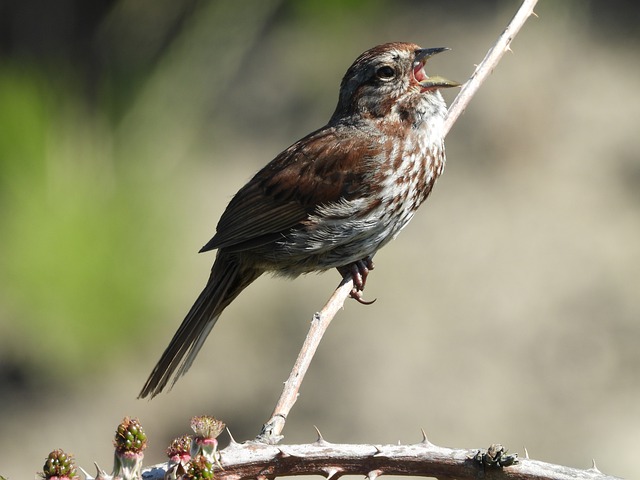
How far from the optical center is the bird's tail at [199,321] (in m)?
3.71

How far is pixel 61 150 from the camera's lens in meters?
6.25

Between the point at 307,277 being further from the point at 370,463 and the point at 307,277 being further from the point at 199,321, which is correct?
the point at 370,463

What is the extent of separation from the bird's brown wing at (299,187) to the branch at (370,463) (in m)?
1.60

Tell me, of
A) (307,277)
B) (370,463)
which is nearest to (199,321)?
(370,463)

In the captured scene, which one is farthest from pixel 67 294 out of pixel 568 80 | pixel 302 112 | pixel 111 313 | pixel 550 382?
pixel 568 80

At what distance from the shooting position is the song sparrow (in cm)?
360

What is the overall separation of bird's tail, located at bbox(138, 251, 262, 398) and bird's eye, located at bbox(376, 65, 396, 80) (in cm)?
84

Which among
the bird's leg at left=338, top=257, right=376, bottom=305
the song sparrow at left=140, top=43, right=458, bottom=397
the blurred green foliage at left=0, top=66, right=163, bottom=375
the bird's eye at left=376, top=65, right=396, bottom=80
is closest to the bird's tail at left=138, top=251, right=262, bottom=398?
the song sparrow at left=140, top=43, right=458, bottom=397

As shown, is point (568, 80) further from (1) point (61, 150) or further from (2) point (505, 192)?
(1) point (61, 150)

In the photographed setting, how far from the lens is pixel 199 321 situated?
12.4 feet

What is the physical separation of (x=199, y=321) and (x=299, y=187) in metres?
0.59

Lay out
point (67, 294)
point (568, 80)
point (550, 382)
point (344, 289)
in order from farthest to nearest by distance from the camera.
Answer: point (568, 80) < point (550, 382) < point (67, 294) < point (344, 289)

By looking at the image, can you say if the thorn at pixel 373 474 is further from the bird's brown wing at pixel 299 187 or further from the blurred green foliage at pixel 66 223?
the blurred green foliage at pixel 66 223

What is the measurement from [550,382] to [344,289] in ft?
12.2
